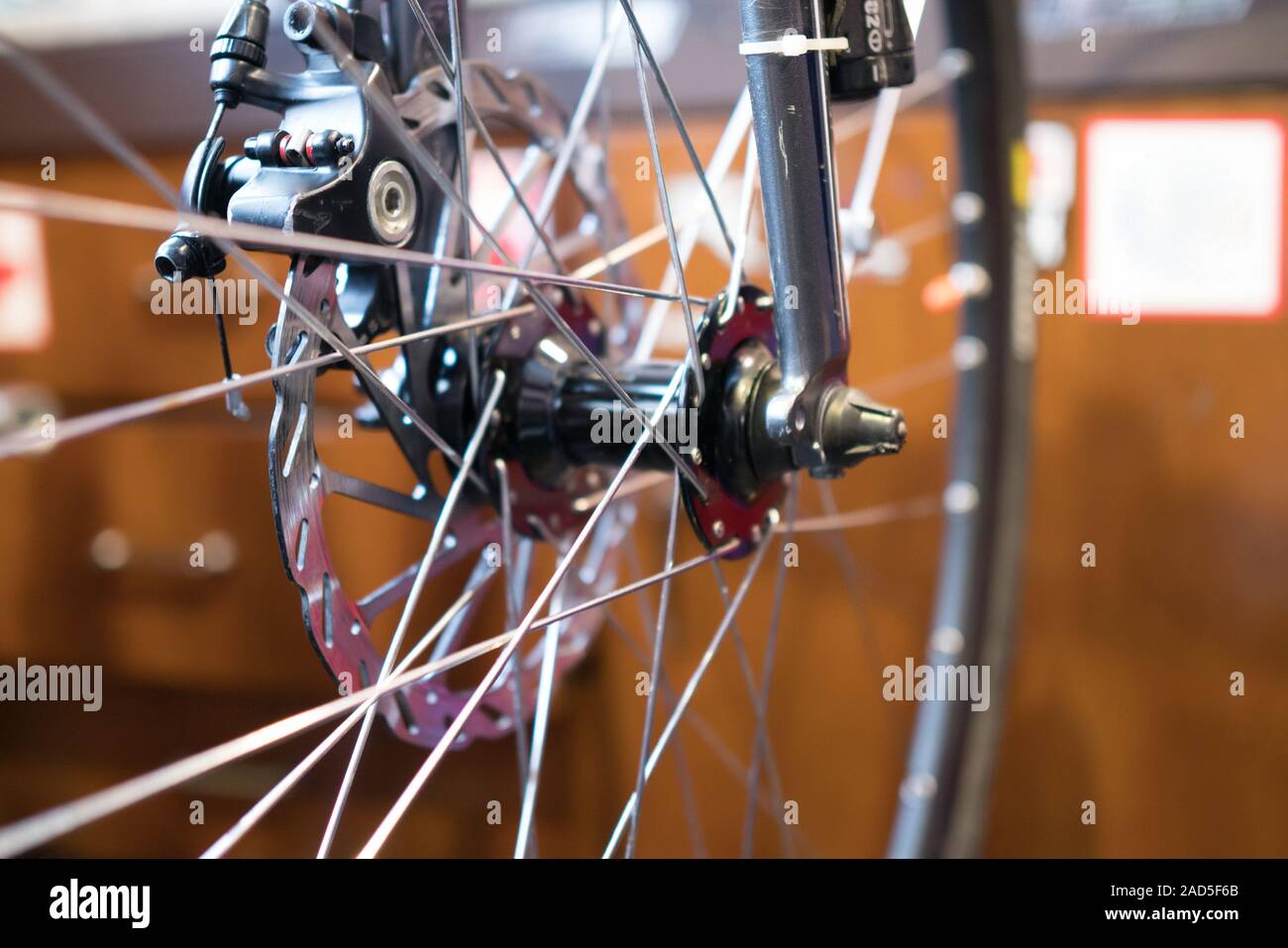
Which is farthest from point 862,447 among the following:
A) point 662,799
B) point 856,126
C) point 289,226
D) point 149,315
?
point 149,315

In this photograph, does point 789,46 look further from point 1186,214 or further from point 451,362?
point 1186,214

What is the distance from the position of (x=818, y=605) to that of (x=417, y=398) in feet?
1.70

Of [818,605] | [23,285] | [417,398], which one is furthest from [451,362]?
[23,285]

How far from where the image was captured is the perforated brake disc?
326 mm

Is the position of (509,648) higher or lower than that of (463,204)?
lower

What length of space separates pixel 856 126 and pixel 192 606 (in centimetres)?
65

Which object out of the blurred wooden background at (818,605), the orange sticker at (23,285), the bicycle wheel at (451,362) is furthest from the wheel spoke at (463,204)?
the orange sticker at (23,285)

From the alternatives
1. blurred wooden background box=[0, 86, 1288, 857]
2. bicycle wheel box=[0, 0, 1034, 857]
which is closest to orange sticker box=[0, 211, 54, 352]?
blurred wooden background box=[0, 86, 1288, 857]

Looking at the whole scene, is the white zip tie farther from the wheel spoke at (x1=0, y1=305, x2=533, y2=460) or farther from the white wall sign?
the white wall sign

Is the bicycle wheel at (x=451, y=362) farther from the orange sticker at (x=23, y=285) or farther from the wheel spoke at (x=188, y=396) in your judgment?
the orange sticker at (x=23, y=285)

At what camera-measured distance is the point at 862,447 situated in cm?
37

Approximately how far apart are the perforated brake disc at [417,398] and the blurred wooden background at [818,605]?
36 centimetres

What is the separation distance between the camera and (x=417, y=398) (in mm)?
394

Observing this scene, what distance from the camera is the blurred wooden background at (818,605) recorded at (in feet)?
2.62
